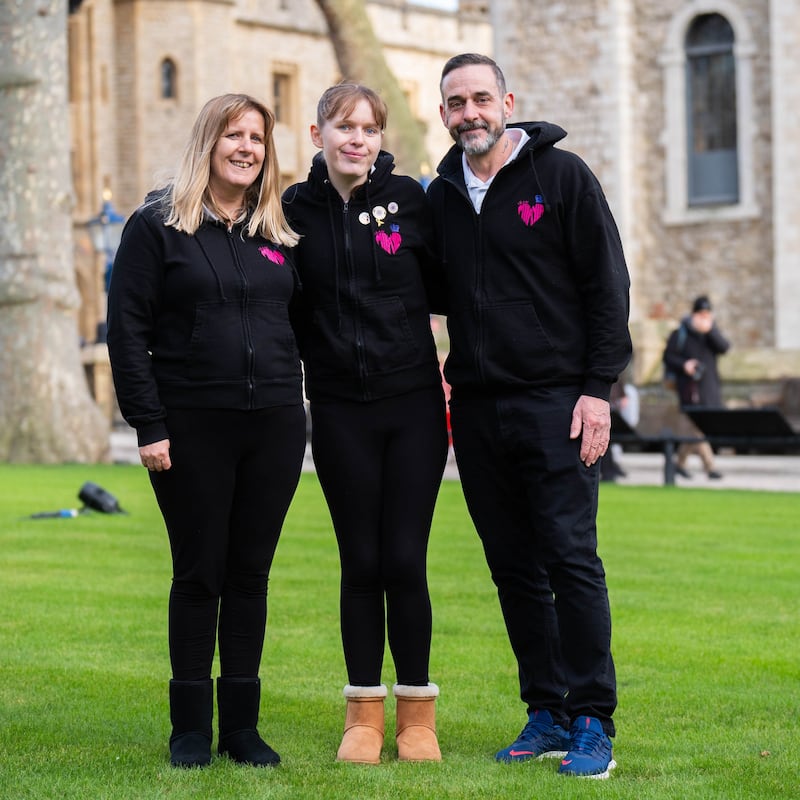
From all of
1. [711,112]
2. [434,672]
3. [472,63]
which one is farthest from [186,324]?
[711,112]

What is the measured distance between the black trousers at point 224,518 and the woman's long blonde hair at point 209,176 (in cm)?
56

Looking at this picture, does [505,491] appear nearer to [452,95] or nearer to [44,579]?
[452,95]

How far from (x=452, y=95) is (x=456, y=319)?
0.70 meters

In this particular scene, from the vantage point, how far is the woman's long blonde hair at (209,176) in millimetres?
5188

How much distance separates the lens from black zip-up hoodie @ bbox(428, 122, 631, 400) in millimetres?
5273

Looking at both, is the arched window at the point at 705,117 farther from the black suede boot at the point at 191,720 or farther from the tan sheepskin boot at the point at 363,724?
the black suede boot at the point at 191,720

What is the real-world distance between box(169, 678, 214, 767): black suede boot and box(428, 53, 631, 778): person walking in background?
3.06ft

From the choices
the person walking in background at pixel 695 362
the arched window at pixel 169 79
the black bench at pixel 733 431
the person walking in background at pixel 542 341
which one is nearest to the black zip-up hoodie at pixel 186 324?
the person walking in background at pixel 542 341

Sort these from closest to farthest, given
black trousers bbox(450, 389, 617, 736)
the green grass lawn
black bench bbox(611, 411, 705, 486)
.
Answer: the green grass lawn, black trousers bbox(450, 389, 617, 736), black bench bbox(611, 411, 705, 486)

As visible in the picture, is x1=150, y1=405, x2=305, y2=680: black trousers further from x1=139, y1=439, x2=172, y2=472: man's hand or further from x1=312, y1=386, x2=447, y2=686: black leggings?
x1=312, y1=386, x2=447, y2=686: black leggings

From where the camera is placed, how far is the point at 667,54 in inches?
1209

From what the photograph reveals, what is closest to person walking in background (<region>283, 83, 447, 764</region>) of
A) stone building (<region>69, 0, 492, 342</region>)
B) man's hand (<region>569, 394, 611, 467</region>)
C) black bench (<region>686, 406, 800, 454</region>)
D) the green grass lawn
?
the green grass lawn

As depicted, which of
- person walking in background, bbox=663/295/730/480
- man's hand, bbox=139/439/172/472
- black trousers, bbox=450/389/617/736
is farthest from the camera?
person walking in background, bbox=663/295/730/480

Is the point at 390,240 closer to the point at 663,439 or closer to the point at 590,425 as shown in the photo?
the point at 590,425
